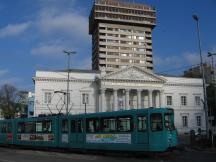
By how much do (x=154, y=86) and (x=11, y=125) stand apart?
51.0 m

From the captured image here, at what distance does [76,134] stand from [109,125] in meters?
3.59

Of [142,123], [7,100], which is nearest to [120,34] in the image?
[7,100]

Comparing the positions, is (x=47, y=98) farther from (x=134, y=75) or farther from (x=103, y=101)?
(x=134, y=75)

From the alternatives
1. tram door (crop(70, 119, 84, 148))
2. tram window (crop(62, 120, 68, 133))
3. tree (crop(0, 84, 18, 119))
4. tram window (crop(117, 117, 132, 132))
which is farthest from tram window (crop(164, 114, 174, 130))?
tree (crop(0, 84, 18, 119))

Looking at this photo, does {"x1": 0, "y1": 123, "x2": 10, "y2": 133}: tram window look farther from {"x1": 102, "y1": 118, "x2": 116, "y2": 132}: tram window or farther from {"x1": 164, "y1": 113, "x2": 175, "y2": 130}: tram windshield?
{"x1": 164, "y1": 113, "x2": 175, "y2": 130}: tram windshield

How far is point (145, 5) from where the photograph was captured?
140125 millimetres

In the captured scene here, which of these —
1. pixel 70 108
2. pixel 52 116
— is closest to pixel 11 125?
pixel 52 116

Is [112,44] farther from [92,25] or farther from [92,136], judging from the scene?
[92,136]

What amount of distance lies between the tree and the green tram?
5296cm

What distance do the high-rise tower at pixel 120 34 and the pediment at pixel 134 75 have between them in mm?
43598

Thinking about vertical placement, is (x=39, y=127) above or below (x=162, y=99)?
below

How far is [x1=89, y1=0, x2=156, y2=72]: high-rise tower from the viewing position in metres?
128

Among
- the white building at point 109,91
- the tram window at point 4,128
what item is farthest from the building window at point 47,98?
the tram window at point 4,128

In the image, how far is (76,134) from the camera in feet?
85.9
